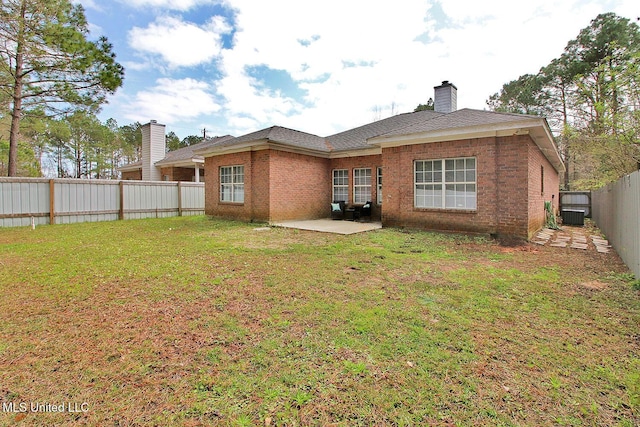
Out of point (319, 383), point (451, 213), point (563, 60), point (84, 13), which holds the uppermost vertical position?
point (563, 60)

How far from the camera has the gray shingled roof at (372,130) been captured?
44.3 feet

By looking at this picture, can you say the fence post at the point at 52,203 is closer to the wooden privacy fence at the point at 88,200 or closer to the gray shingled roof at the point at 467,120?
the wooden privacy fence at the point at 88,200

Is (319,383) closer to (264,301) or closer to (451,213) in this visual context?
(264,301)

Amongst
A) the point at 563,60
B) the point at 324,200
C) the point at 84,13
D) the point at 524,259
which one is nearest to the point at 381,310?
Answer: the point at 524,259

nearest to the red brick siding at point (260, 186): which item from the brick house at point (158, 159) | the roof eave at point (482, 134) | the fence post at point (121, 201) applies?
the roof eave at point (482, 134)

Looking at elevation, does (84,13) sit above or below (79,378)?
above

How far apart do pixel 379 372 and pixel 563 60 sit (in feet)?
91.3

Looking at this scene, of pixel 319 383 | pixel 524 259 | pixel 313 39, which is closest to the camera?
pixel 319 383

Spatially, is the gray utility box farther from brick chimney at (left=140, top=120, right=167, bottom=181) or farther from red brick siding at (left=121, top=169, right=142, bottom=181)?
red brick siding at (left=121, top=169, right=142, bottom=181)

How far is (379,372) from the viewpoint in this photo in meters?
2.30

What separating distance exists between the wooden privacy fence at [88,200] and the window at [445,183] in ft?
39.8

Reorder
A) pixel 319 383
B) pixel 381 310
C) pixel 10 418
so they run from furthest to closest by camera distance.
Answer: pixel 381 310
pixel 319 383
pixel 10 418

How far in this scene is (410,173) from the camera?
32.5ft

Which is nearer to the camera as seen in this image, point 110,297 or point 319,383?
point 319,383
